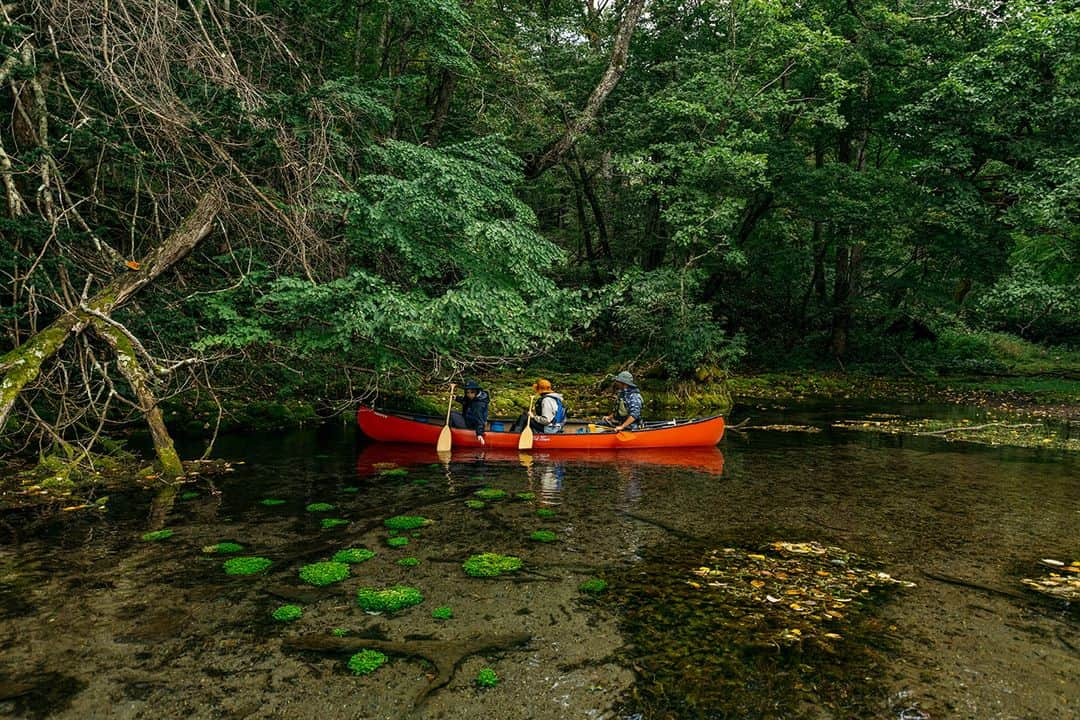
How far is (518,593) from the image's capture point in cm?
575

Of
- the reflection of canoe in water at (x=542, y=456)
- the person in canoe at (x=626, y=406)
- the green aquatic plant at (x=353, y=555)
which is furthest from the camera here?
the person in canoe at (x=626, y=406)

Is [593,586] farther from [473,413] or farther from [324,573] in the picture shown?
[473,413]

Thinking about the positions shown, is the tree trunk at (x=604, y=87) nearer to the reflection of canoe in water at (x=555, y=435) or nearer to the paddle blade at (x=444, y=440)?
the reflection of canoe in water at (x=555, y=435)

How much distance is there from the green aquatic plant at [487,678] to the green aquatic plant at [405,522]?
3.26m

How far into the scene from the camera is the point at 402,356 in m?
10.7

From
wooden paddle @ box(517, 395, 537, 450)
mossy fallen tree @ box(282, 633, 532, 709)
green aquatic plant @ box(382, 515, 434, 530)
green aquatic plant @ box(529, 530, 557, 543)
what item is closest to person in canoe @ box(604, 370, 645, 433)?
wooden paddle @ box(517, 395, 537, 450)

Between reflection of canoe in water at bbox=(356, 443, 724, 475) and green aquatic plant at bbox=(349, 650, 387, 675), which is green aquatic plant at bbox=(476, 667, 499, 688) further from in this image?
reflection of canoe in water at bbox=(356, 443, 724, 475)

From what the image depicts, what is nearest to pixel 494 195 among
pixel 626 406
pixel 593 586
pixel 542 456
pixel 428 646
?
pixel 626 406

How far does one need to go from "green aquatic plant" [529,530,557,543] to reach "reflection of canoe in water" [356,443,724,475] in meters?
4.03

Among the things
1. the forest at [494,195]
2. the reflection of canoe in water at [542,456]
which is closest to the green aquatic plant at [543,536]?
the forest at [494,195]

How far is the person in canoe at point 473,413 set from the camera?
11992 millimetres

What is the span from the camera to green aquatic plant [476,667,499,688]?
4.33 meters

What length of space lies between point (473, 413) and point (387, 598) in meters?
6.71

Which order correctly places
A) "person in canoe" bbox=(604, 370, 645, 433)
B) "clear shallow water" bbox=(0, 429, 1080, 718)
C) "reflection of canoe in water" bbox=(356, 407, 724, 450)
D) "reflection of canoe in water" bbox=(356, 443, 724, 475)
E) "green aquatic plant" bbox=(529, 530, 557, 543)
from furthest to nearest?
1. "person in canoe" bbox=(604, 370, 645, 433)
2. "reflection of canoe in water" bbox=(356, 407, 724, 450)
3. "reflection of canoe in water" bbox=(356, 443, 724, 475)
4. "green aquatic plant" bbox=(529, 530, 557, 543)
5. "clear shallow water" bbox=(0, 429, 1080, 718)
